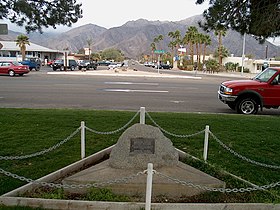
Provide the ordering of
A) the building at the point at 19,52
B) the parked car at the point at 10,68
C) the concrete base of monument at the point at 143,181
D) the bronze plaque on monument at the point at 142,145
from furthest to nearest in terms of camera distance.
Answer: the building at the point at 19,52
the parked car at the point at 10,68
the bronze plaque on monument at the point at 142,145
the concrete base of monument at the point at 143,181

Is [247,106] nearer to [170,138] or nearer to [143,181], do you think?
[170,138]

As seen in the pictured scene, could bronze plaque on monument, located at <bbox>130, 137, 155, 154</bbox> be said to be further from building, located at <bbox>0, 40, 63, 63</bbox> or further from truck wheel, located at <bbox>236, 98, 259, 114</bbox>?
building, located at <bbox>0, 40, 63, 63</bbox>

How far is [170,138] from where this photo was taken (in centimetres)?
743

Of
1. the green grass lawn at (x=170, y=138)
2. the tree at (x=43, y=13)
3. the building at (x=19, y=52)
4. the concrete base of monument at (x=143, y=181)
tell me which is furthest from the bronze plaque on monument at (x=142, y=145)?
the building at (x=19, y=52)

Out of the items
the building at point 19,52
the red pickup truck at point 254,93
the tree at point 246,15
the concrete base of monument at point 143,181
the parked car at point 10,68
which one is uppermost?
the building at point 19,52

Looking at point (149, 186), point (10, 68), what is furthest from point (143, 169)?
point (10, 68)

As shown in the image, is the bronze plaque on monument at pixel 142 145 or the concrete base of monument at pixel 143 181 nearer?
the concrete base of monument at pixel 143 181

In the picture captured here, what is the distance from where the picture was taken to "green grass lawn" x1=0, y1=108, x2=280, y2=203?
5199 millimetres

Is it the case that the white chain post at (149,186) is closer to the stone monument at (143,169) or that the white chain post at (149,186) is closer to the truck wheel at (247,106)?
the stone monument at (143,169)

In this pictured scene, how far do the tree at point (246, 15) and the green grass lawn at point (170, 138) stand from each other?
2.77 m

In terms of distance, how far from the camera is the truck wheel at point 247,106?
11.3 metres

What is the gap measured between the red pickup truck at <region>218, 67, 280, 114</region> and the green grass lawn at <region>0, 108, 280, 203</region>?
69.1 inches

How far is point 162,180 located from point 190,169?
78 cm

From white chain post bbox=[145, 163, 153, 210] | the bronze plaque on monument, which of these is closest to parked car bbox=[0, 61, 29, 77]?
the bronze plaque on monument
